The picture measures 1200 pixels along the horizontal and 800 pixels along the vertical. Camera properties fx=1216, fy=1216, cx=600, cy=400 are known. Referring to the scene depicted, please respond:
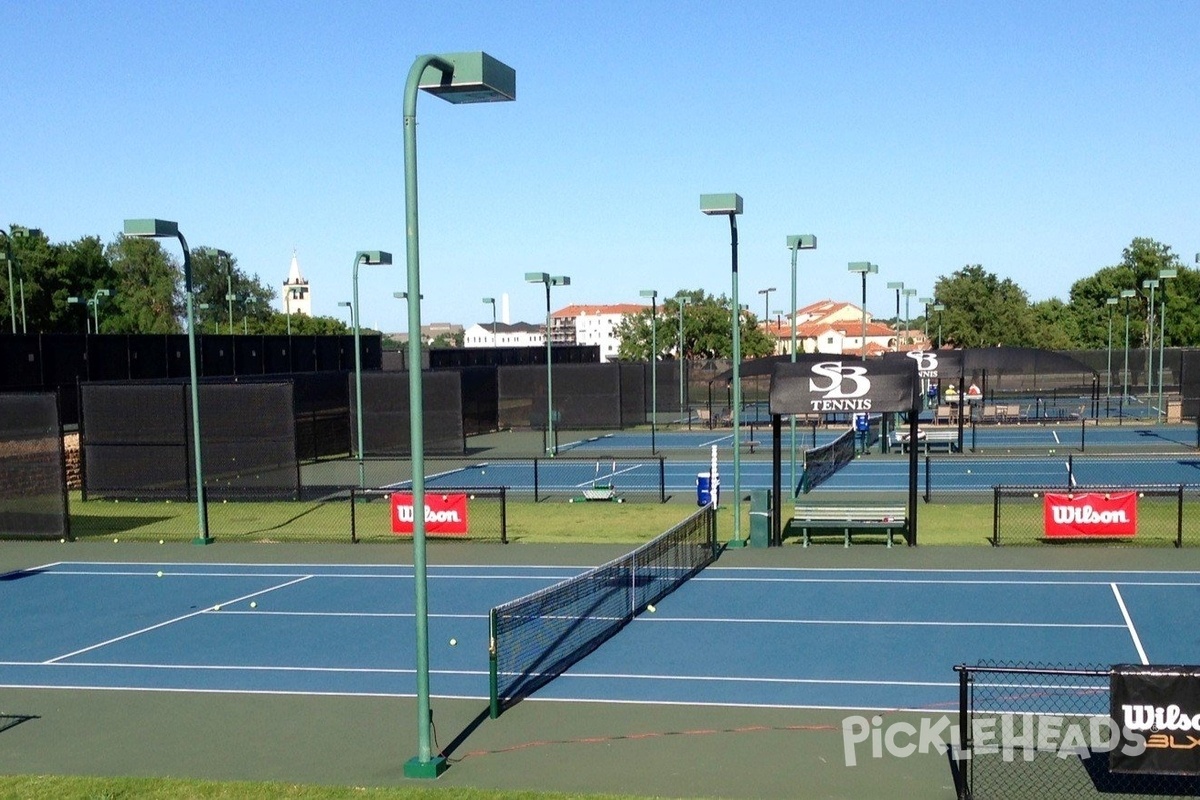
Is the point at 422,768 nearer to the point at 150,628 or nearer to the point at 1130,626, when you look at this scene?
the point at 150,628

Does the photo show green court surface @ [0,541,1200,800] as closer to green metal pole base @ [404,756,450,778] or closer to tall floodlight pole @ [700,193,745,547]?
green metal pole base @ [404,756,450,778]

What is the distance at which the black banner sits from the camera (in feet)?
76.2

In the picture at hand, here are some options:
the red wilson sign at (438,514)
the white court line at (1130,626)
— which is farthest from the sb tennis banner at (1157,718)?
the red wilson sign at (438,514)

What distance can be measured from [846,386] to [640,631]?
8320 millimetres

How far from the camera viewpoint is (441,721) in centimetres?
1303

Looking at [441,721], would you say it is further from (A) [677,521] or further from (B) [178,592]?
(A) [677,521]

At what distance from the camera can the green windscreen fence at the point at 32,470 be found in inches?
1072

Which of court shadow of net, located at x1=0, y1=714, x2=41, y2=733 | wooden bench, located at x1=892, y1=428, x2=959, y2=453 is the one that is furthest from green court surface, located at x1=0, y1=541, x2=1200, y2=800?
wooden bench, located at x1=892, y1=428, x2=959, y2=453

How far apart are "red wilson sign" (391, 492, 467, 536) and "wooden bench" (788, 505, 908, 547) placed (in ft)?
21.9

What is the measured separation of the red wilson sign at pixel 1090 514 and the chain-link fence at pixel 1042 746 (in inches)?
390

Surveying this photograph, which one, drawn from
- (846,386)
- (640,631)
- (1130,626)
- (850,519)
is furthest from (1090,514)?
(640,631)

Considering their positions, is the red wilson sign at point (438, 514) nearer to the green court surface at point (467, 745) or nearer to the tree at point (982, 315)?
the green court surface at point (467, 745)

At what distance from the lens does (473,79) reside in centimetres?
1049

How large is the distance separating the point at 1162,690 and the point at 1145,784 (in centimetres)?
140
